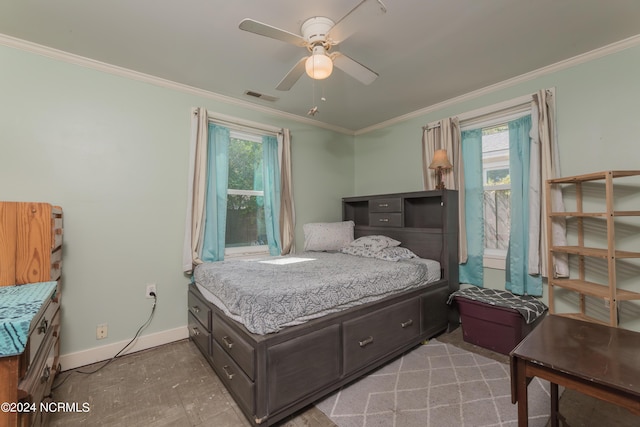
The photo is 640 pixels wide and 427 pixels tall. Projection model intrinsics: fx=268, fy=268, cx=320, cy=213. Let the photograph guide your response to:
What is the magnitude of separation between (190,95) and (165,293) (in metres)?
2.03

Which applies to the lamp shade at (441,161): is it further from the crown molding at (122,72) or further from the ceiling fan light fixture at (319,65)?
the crown molding at (122,72)

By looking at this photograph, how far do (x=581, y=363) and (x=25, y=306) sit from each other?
2.29 meters

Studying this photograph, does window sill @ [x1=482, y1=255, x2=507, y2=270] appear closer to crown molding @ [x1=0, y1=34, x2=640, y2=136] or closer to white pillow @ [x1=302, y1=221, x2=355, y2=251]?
white pillow @ [x1=302, y1=221, x2=355, y2=251]

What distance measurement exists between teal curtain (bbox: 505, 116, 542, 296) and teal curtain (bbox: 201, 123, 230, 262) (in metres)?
2.97

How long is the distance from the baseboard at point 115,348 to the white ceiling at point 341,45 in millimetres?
2466

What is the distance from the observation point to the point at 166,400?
5.86 feet

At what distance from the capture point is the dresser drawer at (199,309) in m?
2.14

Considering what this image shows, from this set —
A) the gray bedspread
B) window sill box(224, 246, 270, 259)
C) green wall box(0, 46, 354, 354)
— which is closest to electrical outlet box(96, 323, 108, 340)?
green wall box(0, 46, 354, 354)

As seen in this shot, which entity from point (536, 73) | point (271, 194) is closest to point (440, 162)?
point (536, 73)

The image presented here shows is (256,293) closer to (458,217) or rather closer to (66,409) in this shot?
(66,409)

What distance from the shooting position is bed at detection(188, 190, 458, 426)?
5.08 feet

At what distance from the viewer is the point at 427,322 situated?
2.51m

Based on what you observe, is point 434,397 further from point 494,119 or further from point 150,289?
point 494,119

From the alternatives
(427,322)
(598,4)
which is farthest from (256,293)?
(598,4)
